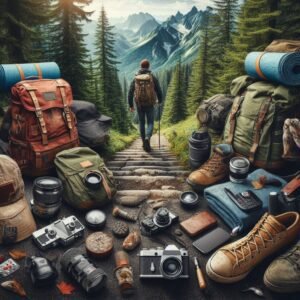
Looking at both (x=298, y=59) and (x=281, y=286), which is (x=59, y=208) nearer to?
(x=281, y=286)

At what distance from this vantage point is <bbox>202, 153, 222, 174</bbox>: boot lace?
559cm

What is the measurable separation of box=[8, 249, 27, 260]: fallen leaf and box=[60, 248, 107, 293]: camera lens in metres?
0.65

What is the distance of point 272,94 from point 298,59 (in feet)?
2.20

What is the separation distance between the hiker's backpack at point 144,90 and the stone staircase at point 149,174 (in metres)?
1.46

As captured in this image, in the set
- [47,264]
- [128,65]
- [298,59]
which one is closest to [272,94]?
[298,59]

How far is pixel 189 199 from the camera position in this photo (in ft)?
17.2

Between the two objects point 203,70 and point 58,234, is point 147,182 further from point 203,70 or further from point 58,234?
point 203,70

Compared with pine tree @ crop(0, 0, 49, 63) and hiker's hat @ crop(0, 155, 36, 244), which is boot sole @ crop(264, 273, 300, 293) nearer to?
hiker's hat @ crop(0, 155, 36, 244)

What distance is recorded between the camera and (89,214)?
4.77 meters

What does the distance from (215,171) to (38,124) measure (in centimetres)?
335

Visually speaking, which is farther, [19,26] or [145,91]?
[19,26]

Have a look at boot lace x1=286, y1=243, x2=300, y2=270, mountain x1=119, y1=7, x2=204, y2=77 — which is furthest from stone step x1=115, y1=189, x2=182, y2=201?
mountain x1=119, y1=7, x2=204, y2=77

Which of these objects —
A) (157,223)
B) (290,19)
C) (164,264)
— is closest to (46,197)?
(157,223)

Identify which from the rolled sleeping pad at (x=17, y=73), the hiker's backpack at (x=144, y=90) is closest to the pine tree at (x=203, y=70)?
the hiker's backpack at (x=144, y=90)
